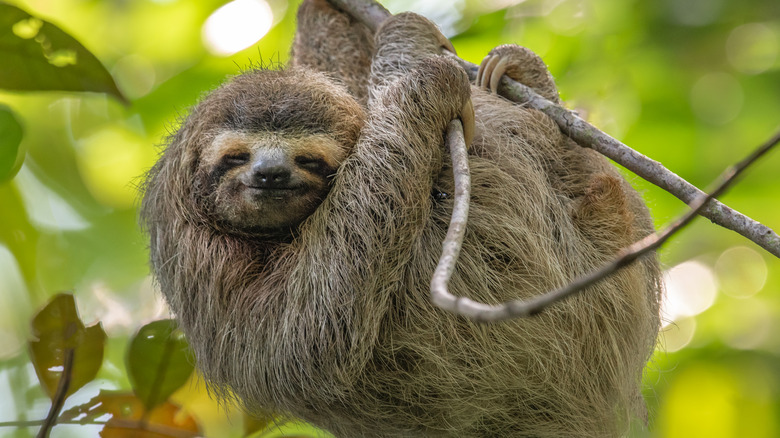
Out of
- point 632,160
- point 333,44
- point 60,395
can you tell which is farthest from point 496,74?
point 60,395

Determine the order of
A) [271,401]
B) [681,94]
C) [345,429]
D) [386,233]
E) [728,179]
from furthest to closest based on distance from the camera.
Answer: [681,94] → [345,429] → [271,401] → [386,233] → [728,179]

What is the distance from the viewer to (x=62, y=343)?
209 inches

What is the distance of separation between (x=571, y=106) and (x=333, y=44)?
319cm

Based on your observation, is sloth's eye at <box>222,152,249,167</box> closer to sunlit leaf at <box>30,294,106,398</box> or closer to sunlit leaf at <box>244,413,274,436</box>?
sunlit leaf at <box>30,294,106,398</box>

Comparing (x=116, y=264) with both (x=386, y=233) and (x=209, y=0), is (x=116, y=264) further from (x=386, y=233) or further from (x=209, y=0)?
(x=386, y=233)

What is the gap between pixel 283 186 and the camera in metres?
5.17

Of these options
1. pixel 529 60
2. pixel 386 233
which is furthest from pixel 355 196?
pixel 529 60

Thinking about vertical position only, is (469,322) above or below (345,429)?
above

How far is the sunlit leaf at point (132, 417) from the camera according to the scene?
17.7ft

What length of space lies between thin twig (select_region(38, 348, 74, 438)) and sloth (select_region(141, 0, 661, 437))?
3.18ft

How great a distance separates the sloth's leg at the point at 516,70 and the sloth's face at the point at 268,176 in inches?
61.5

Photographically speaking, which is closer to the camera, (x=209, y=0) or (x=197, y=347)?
(x=197, y=347)

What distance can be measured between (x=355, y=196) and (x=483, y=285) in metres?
1.15

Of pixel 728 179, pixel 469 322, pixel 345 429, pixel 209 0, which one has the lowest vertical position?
pixel 345 429
